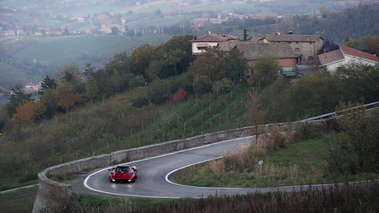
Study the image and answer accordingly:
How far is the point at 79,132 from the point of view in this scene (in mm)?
44156

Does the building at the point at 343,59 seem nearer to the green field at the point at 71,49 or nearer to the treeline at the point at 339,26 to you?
the treeline at the point at 339,26

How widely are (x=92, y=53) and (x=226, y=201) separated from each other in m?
135

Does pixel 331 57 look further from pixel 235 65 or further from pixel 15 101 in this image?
pixel 15 101

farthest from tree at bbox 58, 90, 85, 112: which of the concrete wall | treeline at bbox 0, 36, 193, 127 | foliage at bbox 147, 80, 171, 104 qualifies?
the concrete wall

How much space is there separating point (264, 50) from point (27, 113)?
1322 inches

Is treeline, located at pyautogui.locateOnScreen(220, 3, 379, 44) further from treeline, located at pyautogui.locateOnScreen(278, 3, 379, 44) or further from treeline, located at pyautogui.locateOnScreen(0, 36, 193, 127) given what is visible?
treeline, located at pyautogui.locateOnScreen(0, 36, 193, 127)

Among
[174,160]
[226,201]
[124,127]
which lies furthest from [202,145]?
[124,127]

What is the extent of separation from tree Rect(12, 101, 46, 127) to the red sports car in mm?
43194

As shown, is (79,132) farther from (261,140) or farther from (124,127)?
(261,140)

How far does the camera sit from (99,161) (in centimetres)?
1969

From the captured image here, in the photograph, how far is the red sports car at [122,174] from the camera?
16.5m

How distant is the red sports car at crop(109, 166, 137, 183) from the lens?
54.3ft

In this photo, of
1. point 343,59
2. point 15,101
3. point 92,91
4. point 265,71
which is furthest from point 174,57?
point 15,101

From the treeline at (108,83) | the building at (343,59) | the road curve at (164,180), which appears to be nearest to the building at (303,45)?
the building at (343,59)
